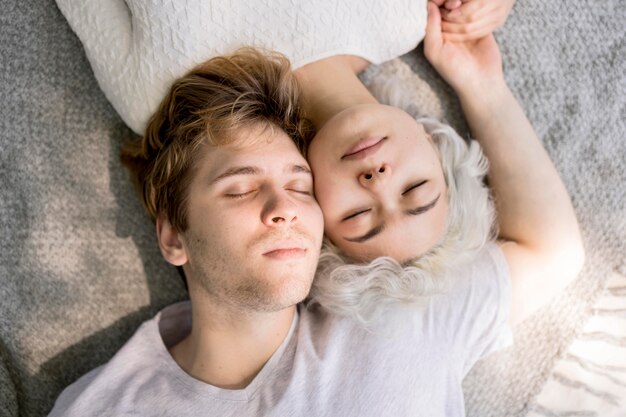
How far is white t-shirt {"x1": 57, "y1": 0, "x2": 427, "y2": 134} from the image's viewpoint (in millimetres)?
1575

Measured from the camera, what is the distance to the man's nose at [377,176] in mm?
1501

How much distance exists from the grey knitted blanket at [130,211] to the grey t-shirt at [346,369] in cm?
18

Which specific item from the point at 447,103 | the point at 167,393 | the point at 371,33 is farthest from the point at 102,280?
the point at 447,103

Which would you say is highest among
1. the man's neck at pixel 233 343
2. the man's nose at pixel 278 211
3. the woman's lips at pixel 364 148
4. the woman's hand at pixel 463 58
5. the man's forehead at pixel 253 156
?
the woman's hand at pixel 463 58

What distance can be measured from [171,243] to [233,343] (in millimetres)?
322

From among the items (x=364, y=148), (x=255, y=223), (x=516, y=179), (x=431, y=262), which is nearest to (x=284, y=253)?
(x=255, y=223)

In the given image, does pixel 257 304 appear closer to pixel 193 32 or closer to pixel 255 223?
pixel 255 223

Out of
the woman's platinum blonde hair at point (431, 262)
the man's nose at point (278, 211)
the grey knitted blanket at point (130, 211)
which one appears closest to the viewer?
the man's nose at point (278, 211)

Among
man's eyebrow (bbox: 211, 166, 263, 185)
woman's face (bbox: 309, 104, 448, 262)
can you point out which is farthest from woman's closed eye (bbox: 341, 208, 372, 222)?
man's eyebrow (bbox: 211, 166, 263, 185)

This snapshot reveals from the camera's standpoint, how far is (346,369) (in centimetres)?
158

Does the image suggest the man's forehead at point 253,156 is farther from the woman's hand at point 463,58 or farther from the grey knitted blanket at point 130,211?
the woman's hand at point 463,58

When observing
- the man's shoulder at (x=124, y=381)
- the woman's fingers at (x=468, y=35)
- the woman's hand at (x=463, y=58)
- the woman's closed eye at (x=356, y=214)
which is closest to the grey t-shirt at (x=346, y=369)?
the man's shoulder at (x=124, y=381)

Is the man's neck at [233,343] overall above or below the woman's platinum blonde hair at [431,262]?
below

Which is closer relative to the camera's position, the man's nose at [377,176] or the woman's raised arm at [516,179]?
the man's nose at [377,176]
